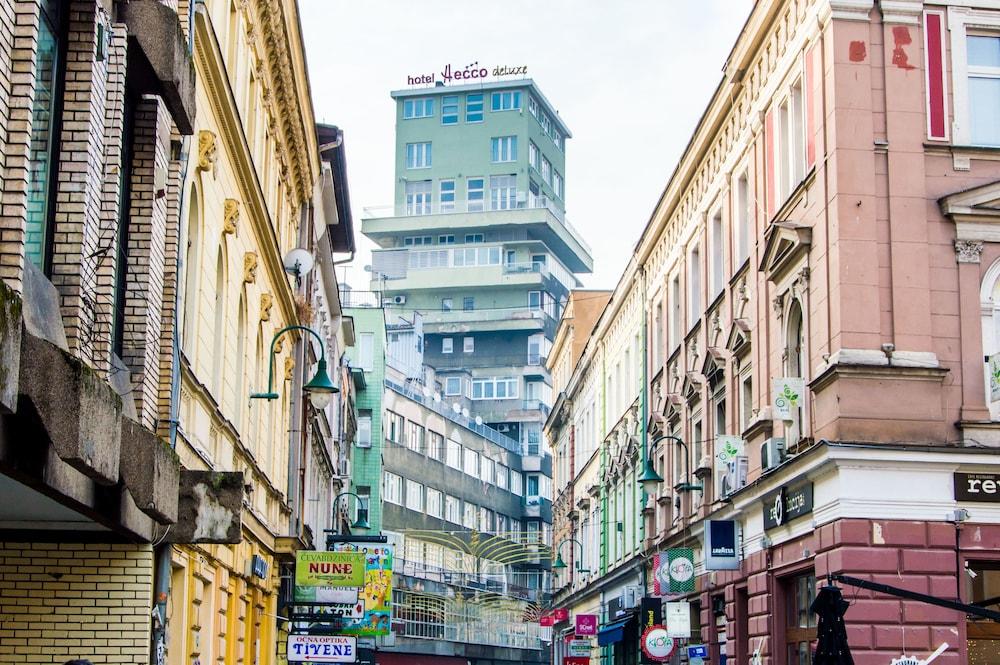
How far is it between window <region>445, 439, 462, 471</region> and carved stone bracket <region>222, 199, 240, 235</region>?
66276mm

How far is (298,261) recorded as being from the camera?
96.9 feet

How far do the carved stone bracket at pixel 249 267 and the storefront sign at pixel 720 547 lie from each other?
938 cm

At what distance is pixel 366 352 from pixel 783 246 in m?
52.9

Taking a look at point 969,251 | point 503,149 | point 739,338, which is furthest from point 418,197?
point 969,251

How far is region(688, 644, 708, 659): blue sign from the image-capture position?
103 ft

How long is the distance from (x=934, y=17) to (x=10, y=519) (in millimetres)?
15513

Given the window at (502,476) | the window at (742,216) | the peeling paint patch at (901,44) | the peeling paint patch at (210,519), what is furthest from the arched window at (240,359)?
the window at (502,476)

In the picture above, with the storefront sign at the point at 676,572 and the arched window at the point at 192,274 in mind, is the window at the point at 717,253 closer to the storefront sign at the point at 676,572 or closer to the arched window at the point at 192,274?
the storefront sign at the point at 676,572

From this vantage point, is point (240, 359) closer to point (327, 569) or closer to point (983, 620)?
point (327, 569)

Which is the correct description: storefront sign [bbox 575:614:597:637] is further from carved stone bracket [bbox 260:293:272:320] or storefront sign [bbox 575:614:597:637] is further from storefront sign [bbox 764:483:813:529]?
carved stone bracket [bbox 260:293:272:320]

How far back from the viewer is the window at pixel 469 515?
296ft

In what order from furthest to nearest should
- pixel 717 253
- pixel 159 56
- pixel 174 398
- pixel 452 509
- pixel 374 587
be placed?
pixel 452 509 → pixel 374 587 → pixel 717 253 → pixel 174 398 → pixel 159 56

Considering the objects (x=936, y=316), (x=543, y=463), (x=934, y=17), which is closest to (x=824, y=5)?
(x=934, y=17)

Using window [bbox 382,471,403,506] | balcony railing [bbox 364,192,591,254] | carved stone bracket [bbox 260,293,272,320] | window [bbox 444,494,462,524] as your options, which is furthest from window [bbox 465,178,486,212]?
carved stone bracket [bbox 260,293,272,320]
